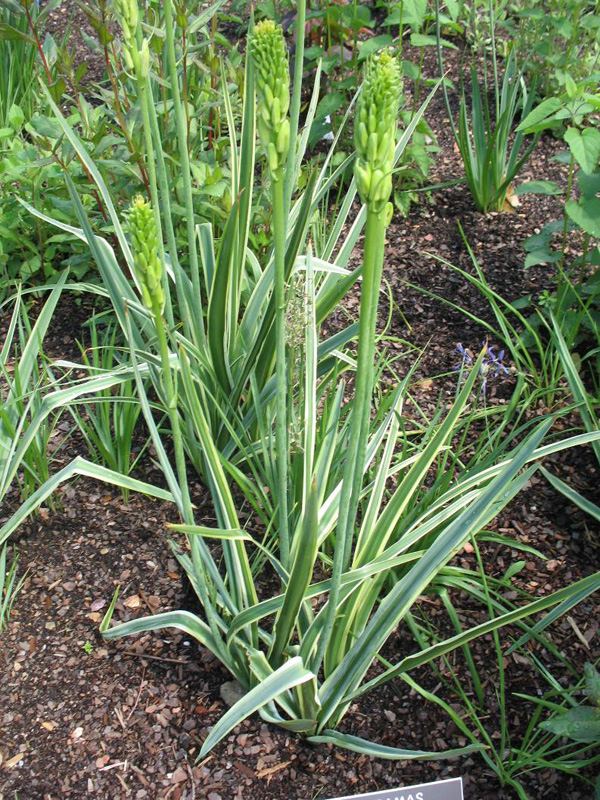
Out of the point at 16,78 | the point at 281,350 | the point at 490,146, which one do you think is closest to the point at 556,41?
the point at 490,146

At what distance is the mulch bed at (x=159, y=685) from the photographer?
152 centimetres

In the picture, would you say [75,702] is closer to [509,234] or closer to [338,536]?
[338,536]

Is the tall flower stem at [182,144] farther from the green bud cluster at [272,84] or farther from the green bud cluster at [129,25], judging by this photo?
the green bud cluster at [272,84]

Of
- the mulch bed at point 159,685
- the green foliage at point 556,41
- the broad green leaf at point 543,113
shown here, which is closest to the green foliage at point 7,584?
the mulch bed at point 159,685

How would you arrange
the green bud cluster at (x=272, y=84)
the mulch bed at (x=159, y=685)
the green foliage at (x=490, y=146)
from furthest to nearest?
the green foliage at (x=490, y=146) < the mulch bed at (x=159, y=685) < the green bud cluster at (x=272, y=84)

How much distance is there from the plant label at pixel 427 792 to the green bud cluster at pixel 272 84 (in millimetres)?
1061

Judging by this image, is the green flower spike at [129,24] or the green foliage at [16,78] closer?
the green flower spike at [129,24]

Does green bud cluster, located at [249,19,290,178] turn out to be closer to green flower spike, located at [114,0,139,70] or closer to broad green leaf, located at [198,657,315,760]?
green flower spike, located at [114,0,139,70]

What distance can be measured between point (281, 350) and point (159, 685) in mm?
891

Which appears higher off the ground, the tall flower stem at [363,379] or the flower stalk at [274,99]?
the flower stalk at [274,99]

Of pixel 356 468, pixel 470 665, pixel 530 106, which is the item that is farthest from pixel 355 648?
pixel 530 106

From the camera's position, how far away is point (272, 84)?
0.94 m

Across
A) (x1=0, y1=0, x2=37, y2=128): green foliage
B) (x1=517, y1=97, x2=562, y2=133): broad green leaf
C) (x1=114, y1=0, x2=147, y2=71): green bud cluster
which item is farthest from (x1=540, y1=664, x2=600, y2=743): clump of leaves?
(x1=0, y1=0, x2=37, y2=128): green foliage

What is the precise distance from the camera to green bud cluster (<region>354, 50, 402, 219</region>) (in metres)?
0.82
